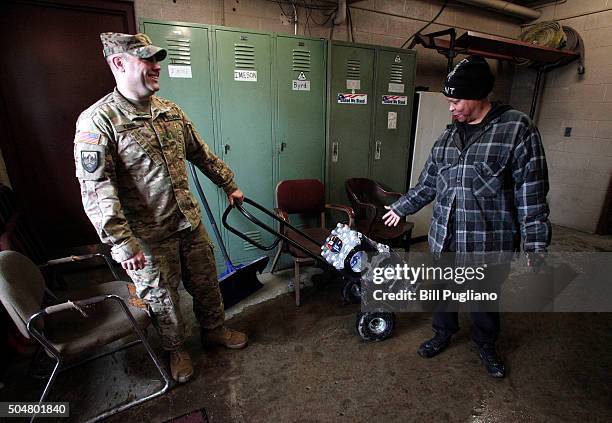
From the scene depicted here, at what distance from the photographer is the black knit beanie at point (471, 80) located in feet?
4.96

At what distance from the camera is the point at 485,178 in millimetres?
1585

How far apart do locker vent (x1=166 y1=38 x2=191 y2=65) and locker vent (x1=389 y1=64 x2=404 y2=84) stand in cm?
189

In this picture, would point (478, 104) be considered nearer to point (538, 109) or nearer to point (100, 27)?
point (100, 27)

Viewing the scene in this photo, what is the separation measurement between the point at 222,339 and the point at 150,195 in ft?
3.37

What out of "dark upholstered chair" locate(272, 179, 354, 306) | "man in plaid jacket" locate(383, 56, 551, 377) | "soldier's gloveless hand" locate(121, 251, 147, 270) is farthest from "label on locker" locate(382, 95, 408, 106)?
"soldier's gloveless hand" locate(121, 251, 147, 270)

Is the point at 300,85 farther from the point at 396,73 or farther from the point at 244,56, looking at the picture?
the point at 396,73

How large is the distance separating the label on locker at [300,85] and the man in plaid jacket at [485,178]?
145 cm

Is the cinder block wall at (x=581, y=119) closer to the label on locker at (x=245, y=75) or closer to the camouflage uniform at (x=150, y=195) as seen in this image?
the label on locker at (x=245, y=75)

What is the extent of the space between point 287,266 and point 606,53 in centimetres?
457

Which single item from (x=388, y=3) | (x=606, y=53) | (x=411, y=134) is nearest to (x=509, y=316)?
(x=411, y=134)

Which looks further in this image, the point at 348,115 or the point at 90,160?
the point at 348,115

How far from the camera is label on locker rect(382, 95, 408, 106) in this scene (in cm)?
325

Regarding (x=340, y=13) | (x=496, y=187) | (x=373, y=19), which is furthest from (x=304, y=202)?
(x=373, y=19)

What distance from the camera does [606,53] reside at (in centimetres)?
392
